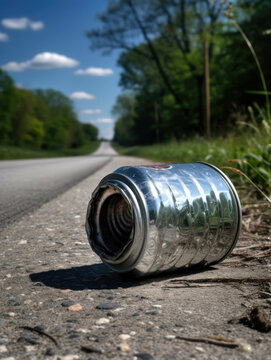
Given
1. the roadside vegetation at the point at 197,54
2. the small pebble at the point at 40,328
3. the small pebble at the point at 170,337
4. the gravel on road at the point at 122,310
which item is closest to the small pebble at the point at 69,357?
the gravel on road at the point at 122,310

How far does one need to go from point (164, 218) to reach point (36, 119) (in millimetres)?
84276

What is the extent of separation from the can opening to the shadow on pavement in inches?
7.0

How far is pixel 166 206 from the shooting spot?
183 centimetres

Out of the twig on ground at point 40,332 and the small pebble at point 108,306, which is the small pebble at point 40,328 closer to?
the twig on ground at point 40,332

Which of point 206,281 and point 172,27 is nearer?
point 206,281

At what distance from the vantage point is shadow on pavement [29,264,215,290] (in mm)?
1940

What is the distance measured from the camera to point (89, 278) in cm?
205

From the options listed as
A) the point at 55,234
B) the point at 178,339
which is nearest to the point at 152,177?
the point at 178,339

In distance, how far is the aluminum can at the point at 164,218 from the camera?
1.79 m

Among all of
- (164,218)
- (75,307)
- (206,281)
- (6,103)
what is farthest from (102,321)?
(6,103)

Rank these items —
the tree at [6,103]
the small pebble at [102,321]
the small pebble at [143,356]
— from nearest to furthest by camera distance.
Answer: the small pebble at [143,356] < the small pebble at [102,321] < the tree at [6,103]

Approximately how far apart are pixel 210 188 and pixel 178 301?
612mm

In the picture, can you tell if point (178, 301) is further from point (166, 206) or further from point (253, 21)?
point (253, 21)

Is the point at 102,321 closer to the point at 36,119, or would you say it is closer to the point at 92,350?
the point at 92,350
